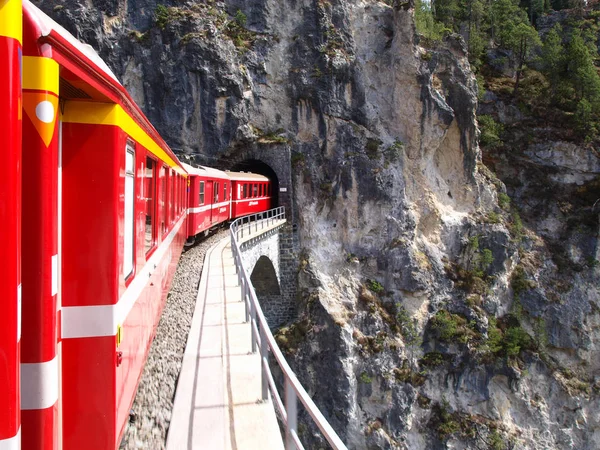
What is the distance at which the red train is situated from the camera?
1.63 m

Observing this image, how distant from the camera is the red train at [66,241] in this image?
1633mm

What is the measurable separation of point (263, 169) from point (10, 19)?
2921 cm

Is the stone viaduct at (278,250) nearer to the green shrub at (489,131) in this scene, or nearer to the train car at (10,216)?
the green shrub at (489,131)

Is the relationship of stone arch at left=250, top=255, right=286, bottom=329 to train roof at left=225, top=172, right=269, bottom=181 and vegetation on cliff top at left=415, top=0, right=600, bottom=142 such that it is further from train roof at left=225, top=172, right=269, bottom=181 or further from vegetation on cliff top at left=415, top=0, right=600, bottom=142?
vegetation on cliff top at left=415, top=0, right=600, bottom=142

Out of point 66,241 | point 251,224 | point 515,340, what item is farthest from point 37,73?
point 515,340

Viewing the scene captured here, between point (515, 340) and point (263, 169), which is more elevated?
point (263, 169)

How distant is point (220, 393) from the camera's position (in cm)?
480

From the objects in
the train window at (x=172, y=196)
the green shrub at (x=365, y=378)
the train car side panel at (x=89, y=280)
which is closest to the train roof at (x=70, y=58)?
the train car side panel at (x=89, y=280)

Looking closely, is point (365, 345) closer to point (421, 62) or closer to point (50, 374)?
point (421, 62)

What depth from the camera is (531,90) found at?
35.0 m

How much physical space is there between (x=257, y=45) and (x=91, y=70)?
2723 centimetres

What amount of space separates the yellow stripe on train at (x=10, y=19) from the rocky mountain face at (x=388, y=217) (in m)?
21.4

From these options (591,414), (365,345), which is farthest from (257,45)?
(591,414)

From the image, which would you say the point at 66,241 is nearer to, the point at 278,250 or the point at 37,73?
the point at 37,73
